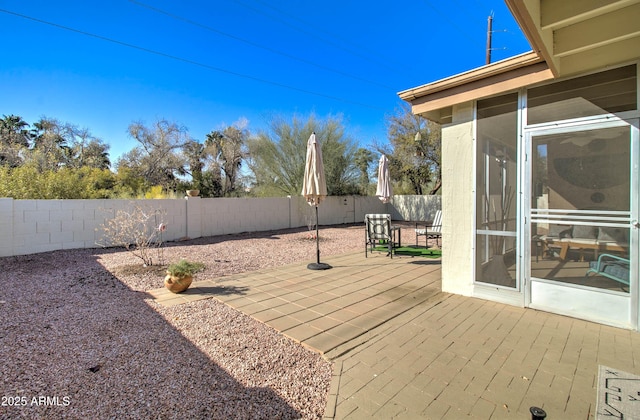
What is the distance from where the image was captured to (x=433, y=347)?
2.57 m

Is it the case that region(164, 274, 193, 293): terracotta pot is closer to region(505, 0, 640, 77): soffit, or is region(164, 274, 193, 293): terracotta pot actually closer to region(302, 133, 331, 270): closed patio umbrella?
region(302, 133, 331, 270): closed patio umbrella

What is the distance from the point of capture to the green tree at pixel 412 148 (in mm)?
15102

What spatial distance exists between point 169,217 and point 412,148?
11969 mm

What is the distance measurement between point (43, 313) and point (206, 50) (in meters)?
9.39

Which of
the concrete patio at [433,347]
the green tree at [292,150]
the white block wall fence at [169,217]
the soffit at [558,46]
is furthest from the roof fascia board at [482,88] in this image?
the green tree at [292,150]

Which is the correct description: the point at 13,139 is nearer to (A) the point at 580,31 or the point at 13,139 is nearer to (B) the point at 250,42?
(B) the point at 250,42

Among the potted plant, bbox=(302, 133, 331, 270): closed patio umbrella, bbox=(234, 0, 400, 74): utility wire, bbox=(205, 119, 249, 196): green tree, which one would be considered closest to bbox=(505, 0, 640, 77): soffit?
bbox=(302, 133, 331, 270): closed patio umbrella

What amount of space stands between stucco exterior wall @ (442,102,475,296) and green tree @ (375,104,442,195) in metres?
11.2

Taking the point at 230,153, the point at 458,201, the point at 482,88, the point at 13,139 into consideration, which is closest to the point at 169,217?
the point at 458,201

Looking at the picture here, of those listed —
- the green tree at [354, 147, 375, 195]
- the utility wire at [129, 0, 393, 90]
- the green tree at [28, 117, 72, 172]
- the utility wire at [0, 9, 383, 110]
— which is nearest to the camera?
the utility wire at [0, 9, 383, 110]

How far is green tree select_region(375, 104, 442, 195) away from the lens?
1510cm

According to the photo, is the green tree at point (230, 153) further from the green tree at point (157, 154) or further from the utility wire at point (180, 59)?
the utility wire at point (180, 59)

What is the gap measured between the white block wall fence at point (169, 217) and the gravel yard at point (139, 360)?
3060 millimetres

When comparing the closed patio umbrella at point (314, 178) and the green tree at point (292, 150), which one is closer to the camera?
the closed patio umbrella at point (314, 178)
